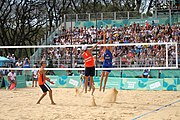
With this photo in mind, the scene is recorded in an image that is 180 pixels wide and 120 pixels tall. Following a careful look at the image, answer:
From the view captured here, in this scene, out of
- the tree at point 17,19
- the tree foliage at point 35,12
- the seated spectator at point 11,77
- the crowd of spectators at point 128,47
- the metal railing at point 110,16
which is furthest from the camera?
the tree foliage at point 35,12

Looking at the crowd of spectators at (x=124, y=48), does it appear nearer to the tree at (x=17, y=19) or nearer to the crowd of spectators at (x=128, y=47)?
the crowd of spectators at (x=128, y=47)

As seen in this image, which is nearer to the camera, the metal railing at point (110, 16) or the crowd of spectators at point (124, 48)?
the crowd of spectators at point (124, 48)

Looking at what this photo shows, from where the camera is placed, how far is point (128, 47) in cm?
2234

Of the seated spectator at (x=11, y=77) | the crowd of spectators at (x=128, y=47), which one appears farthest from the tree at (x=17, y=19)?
the seated spectator at (x=11, y=77)

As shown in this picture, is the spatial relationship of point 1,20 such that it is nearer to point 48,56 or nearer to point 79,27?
point 79,27

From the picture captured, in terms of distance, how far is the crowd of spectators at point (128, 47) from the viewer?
19.4 metres

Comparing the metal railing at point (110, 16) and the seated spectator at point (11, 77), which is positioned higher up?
the metal railing at point (110, 16)

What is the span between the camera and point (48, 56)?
74.9ft

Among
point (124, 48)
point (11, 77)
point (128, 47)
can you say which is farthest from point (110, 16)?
point (11, 77)

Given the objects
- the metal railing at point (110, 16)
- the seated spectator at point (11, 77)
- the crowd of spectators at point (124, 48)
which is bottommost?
the seated spectator at point (11, 77)

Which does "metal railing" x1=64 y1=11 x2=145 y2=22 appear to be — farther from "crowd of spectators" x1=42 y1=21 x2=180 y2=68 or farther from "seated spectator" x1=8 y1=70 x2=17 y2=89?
"seated spectator" x1=8 y1=70 x2=17 y2=89

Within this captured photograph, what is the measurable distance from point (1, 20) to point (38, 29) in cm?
496

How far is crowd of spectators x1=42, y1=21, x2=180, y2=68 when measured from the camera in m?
19.4

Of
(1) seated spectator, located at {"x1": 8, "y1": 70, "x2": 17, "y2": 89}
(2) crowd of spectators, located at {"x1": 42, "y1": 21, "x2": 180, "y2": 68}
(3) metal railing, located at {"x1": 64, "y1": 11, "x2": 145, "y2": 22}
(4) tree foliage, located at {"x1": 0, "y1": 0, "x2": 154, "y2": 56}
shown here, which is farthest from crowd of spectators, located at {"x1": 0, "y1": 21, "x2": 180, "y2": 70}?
(4) tree foliage, located at {"x1": 0, "y1": 0, "x2": 154, "y2": 56}
